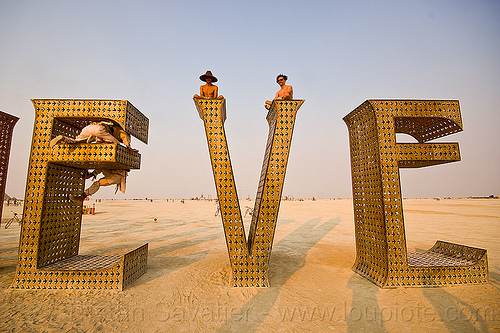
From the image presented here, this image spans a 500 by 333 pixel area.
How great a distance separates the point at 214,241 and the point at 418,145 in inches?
336

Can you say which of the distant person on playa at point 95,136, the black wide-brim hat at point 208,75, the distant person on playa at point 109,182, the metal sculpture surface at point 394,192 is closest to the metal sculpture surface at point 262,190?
the black wide-brim hat at point 208,75

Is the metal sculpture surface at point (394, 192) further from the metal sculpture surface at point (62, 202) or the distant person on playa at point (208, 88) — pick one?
the metal sculpture surface at point (62, 202)

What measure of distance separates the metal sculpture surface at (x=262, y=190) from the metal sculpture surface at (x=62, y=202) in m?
2.24

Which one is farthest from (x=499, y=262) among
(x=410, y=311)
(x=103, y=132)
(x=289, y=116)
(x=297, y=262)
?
(x=103, y=132)

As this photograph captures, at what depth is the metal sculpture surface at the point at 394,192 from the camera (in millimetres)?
5203

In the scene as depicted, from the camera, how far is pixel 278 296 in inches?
181

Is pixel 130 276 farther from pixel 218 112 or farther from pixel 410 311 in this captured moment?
pixel 410 311

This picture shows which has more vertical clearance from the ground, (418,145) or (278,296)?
(418,145)

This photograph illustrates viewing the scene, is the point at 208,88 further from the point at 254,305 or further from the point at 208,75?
the point at 254,305

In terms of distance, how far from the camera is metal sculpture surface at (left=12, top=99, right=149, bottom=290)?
4.93 metres

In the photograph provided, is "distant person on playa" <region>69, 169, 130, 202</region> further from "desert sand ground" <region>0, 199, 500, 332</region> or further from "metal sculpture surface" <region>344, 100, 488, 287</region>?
"metal sculpture surface" <region>344, 100, 488, 287</region>

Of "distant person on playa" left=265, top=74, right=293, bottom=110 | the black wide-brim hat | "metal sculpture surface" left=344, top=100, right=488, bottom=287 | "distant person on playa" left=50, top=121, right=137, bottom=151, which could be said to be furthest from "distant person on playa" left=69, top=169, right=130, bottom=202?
"metal sculpture surface" left=344, top=100, right=488, bottom=287

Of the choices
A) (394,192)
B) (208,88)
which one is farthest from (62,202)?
(394,192)

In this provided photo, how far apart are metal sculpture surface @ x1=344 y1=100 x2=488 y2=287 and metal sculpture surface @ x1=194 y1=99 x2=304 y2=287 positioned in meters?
2.30
